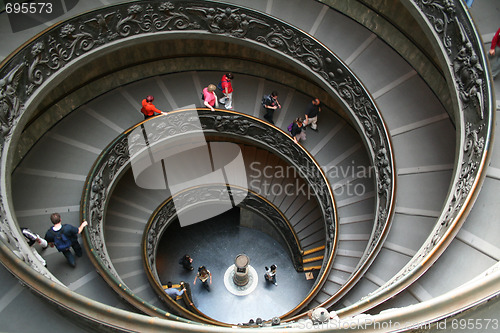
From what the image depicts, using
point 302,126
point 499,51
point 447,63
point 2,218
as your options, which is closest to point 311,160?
point 302,126

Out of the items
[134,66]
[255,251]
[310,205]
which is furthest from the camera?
[255,251]

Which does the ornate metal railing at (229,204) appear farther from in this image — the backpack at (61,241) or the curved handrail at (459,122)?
the curved handrail at (459,122)

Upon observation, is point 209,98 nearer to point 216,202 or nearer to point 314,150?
point 314,150

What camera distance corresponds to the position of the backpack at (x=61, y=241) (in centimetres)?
769

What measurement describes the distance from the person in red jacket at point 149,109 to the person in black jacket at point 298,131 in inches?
154

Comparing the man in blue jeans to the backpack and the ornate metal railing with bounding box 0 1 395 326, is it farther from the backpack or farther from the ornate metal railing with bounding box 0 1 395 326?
the ornate metal railing with bounding box 0 1 395 326

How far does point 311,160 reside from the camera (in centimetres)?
1159

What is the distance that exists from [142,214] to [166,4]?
265 inches

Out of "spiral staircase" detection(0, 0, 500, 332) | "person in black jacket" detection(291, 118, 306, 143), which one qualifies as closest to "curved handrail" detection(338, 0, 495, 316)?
"spiral staircase" detection(0, 0, 500, 332)

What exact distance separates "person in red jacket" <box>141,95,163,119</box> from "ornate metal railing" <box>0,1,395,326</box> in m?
1.57

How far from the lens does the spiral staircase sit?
A: 5297mm

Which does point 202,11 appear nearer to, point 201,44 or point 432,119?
point 201,44

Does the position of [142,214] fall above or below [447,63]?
below

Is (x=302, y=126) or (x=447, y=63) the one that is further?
(x=302, y=126)
